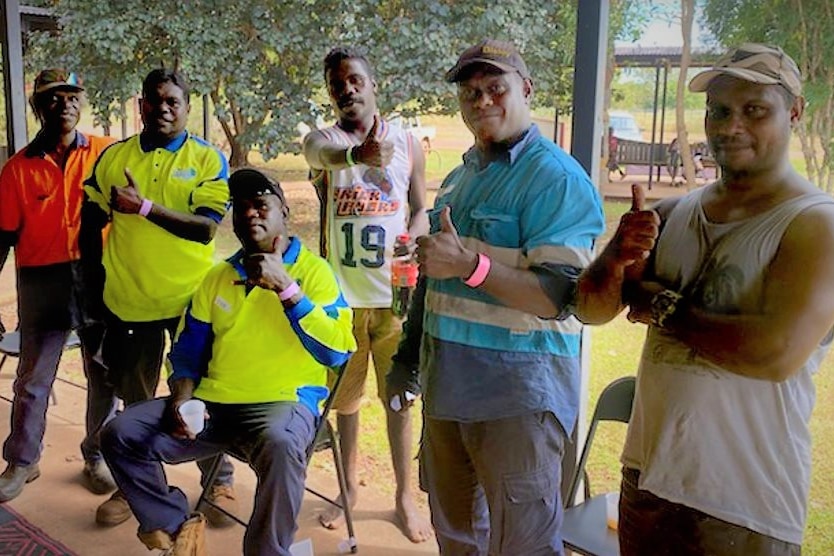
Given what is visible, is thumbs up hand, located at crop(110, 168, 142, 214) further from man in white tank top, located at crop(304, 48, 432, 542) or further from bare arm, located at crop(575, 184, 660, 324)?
bare arm, located at crop(575, 184, 660, 324)

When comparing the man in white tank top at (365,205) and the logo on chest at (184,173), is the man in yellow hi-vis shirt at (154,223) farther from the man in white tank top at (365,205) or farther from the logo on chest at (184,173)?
the man in white tank top at (365,205)

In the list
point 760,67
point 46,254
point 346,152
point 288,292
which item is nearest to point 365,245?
point 346,152

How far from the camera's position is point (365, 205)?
2551mm

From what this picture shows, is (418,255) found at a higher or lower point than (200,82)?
lower

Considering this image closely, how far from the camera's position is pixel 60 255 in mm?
2986

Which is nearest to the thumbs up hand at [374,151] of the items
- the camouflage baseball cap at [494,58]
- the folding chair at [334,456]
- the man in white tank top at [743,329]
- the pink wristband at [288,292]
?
the pink wristband at [288,292]

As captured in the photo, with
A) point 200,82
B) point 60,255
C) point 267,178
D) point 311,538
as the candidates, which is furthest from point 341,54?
point 200,82

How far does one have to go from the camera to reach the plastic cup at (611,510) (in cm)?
202

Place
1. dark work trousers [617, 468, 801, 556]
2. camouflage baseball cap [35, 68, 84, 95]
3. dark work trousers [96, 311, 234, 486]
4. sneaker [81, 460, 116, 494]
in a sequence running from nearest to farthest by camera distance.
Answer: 1. dark work trousers [617, 468, 801, 556]
2. dark work trousers [96, 311, 234, 486]
3. camouflage baseball cap [35, 68, 84, 95]
4. sneaker [81, 460, 116, 494]

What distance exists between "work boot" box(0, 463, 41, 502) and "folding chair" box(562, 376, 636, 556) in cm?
208

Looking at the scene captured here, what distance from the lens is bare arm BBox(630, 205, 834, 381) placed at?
1.12 metres

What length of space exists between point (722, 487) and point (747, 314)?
288 mm

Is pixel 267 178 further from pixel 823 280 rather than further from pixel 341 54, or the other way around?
pixel 823 280

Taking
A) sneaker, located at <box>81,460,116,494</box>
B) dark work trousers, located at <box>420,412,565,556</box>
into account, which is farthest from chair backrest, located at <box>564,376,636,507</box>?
sneaker, located at <box>81,460,116,494</box>
